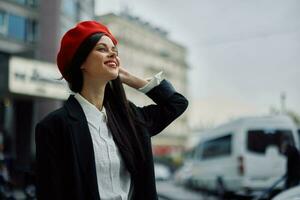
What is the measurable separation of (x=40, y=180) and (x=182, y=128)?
2634 inches

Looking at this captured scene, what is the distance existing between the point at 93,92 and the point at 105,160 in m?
0.26

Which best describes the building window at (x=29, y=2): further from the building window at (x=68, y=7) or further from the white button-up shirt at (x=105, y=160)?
the white button-up shirt at (x=105, y=160)

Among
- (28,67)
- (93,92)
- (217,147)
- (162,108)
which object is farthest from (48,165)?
(28,67)

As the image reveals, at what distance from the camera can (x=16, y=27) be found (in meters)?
19.4

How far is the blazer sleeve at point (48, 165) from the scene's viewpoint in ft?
4.84

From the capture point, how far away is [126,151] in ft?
5.41

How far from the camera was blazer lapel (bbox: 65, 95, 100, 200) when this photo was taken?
4.97 feet

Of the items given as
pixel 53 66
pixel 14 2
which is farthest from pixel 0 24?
pixel 53 66

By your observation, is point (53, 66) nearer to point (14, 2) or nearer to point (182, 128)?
point (14, 2)

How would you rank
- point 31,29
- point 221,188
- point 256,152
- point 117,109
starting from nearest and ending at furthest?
point 117,109
point 256,152
point 221,188
point 31,29

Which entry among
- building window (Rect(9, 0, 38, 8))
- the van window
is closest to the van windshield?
the van window

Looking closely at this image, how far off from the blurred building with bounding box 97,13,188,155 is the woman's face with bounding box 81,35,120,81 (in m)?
39.7

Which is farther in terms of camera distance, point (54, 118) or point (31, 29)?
point (31, 29)

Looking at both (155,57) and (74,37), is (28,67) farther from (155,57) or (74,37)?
(155,57)
